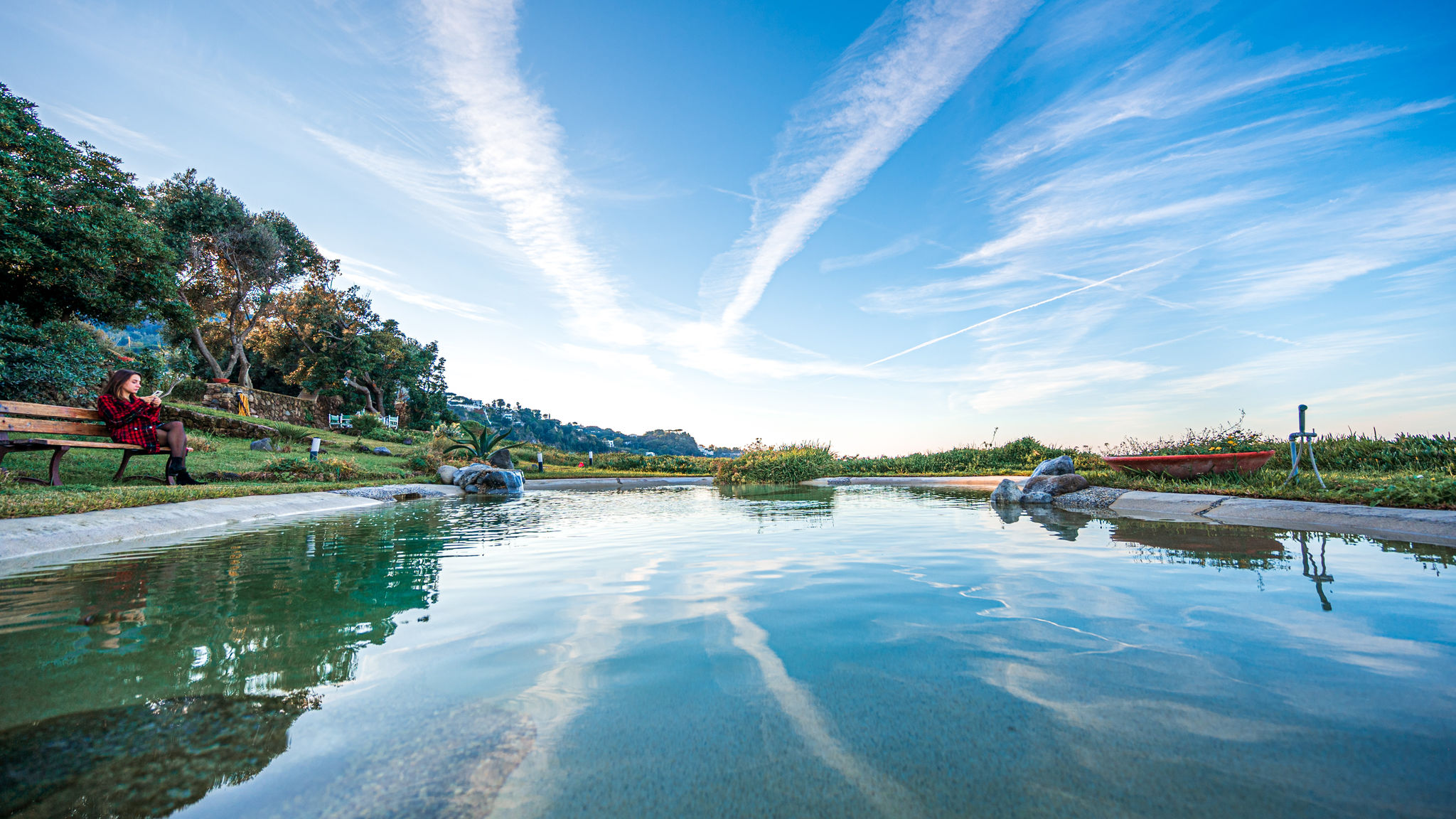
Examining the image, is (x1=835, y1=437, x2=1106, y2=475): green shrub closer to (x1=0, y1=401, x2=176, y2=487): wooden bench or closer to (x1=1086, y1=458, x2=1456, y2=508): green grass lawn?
(x1=1086, y1=458, x2=1456, y2=508): green grass lawn

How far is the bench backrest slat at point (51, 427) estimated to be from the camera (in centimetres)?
677

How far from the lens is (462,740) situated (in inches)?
65.8

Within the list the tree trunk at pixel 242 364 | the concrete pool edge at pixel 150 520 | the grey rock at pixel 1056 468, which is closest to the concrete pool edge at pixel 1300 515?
the grey rock at pixel 1056 468

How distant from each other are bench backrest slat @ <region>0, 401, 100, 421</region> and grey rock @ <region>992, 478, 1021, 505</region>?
13500 millimetres

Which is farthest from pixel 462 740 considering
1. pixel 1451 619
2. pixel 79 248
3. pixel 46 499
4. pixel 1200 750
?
pixel 79 248

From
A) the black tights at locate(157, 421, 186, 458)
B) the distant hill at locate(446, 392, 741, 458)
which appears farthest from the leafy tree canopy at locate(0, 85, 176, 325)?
the distant hill at locate(446, 392, 741, 458)

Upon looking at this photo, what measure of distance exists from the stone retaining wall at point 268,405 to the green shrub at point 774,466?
2187 centimetres

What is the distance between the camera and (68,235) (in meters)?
12.6

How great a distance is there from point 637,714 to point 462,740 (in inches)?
20.9

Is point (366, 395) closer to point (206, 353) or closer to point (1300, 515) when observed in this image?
point (206, 353)

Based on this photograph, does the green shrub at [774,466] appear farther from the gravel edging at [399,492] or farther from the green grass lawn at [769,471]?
the gravel edging at [399,492]

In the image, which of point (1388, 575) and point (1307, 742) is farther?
point (1388, 575)

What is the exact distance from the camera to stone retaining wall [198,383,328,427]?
24141 millimetres

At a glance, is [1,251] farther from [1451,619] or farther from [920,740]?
[1451,619]
